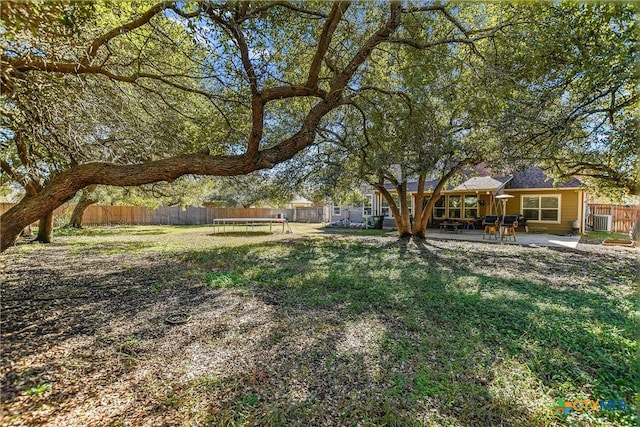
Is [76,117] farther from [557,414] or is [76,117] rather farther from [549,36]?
[549,36]

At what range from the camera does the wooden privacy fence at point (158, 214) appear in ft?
66.2

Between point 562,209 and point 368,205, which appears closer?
point 562,209

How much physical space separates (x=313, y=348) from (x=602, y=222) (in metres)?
20.9

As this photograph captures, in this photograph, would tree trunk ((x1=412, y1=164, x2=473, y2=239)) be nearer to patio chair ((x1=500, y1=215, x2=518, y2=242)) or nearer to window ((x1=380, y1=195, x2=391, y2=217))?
patio chair ((x1=500, y1=215, x2=518, y2=242))

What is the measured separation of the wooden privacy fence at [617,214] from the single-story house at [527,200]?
315cm

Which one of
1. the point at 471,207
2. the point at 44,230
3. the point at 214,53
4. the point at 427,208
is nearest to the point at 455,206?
the point at 471,207

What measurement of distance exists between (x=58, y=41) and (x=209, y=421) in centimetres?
413

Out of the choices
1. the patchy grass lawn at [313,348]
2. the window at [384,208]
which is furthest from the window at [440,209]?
the patchy grass lawn at [313,348]

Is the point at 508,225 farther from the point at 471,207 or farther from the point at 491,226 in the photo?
the point at 471,207

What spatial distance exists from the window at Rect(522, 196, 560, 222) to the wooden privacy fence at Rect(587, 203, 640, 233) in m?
3.56

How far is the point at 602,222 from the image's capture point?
16.3 m

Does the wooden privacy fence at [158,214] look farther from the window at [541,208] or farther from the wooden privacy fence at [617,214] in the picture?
the wooden privacy fence at [617,214]

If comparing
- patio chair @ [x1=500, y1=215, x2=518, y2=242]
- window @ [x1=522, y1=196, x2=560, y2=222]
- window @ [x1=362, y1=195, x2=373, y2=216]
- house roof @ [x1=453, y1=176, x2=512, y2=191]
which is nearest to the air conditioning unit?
window @ [x1=522, y1=196, x2=560, y2=222]

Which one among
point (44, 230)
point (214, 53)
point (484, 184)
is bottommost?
point (44, 230)
